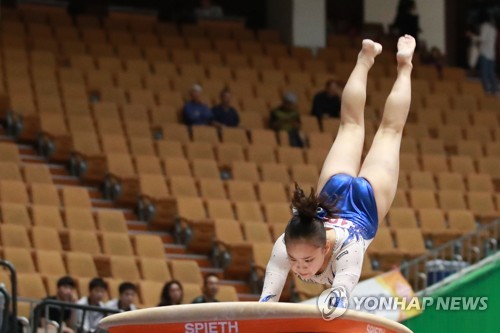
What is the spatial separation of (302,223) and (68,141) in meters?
8.84

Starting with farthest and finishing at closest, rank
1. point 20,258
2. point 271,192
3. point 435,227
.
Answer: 1. point 435,227
2. point 271,192
3. point 20,258

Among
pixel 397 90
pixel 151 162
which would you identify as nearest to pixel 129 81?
pixel 151 162

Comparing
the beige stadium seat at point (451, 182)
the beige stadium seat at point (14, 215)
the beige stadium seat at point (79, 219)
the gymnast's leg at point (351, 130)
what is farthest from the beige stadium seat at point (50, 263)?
the beige stadium seat at point (451, 182)

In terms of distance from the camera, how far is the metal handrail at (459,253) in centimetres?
1241

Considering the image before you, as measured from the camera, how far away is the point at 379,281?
11.2 meters

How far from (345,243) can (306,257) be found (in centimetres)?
35

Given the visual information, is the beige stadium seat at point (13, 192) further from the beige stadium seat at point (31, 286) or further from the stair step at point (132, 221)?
the beige stadium seat at point (31, 286)

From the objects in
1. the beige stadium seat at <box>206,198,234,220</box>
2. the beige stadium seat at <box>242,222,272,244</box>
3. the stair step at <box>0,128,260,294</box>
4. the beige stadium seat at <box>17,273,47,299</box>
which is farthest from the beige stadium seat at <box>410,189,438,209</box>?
the beige stadium seat at <box>17,273,47,299</box>

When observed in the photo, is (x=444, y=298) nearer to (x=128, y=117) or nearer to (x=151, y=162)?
(x=151, y=162)

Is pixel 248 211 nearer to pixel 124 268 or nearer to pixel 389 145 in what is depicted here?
pixel 124 268

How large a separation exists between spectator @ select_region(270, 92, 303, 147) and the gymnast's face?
9.84m

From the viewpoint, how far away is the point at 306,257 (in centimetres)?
538

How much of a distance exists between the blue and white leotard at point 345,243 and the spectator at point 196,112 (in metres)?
8.67

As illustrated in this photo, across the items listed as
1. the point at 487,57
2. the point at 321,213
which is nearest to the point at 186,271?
the point at 321,213
